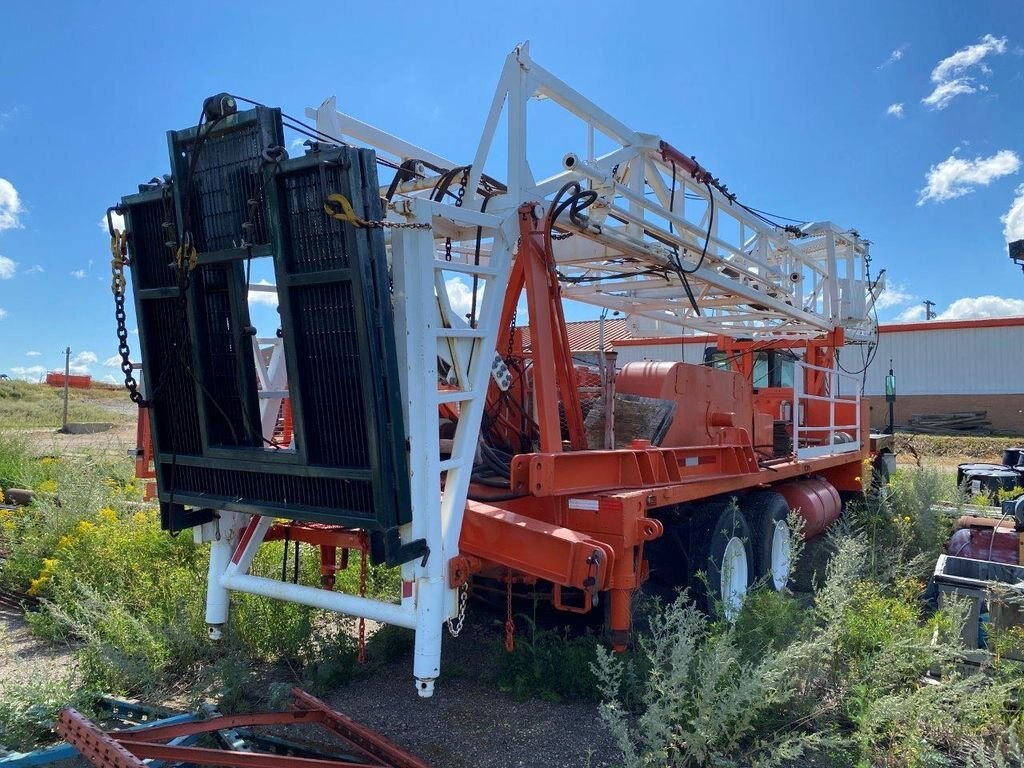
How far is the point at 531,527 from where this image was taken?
405cm

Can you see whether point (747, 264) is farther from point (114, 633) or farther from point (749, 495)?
point (114, 633)

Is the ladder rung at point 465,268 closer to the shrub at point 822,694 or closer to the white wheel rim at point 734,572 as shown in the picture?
the shrub at point 822,694

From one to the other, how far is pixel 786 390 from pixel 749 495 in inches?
139

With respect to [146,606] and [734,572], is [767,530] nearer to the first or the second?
[734,572]

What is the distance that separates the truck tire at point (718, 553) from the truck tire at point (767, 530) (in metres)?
0.47

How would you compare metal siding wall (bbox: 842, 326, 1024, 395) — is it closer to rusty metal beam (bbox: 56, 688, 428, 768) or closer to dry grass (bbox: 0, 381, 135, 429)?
rusty metal beam (bbox: 56, 688, 428, 768)

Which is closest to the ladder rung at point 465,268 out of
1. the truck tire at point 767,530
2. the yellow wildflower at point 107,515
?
the truck tire at point 767,530

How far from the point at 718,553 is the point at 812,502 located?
307 centimetres

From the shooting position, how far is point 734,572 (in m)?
5.90

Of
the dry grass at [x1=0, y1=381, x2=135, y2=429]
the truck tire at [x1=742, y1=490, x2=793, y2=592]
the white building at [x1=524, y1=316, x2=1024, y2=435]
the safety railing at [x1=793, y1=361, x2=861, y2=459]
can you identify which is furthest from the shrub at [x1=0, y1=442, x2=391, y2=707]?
the dry grass at [x1=0, y1=381, x2=135, y2=429]

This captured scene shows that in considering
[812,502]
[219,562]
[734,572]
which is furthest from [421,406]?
[812,502]

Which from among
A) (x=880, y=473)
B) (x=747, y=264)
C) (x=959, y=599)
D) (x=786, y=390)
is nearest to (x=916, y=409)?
(x=880, y=473)

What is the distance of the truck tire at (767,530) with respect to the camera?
6402 mm

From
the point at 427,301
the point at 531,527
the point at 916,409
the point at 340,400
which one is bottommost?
the point at 916,409
